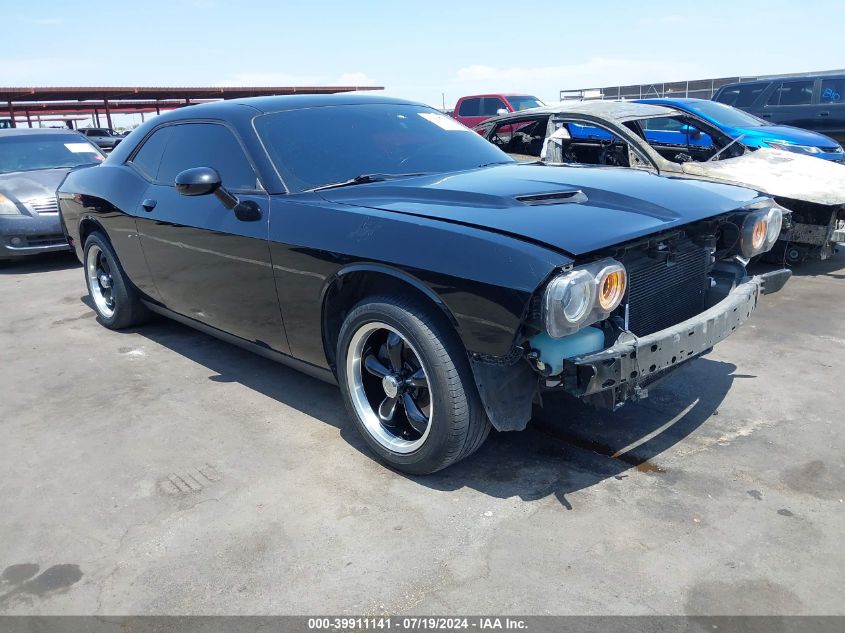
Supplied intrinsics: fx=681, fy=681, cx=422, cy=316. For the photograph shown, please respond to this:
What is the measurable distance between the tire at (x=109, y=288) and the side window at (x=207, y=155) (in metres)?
0.97

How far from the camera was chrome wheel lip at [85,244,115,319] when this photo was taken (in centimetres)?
523

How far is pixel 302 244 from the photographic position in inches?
121

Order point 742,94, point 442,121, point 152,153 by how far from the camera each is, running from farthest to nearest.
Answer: point 742,94 < point 152,153 < point 442,121

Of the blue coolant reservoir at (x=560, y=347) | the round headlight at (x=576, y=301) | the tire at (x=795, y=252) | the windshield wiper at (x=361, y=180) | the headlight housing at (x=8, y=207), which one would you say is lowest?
the tire at (x=795, y=252)

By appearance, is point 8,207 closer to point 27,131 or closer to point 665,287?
point 27,131

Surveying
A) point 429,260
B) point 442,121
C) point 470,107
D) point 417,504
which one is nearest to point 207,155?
point 442,121

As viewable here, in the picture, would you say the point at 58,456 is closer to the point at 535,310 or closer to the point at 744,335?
the point at 535,310

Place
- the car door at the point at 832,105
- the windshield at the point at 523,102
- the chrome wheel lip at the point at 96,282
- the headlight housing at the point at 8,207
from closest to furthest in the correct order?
1. the chrome wheel lip at the point at 96,282
2. the headlight housing at the point at 8,207
3. the car door at the point at 832,105
4. the windshield at the point at 523,102

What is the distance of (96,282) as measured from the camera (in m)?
5.37

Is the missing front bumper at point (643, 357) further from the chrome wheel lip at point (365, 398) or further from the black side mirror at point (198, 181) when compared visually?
the black side mirror at point (198, 181)

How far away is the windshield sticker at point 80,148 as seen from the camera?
8.61m

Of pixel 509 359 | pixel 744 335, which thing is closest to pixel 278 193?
pixel 509 359

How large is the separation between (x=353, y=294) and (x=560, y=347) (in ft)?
3.34

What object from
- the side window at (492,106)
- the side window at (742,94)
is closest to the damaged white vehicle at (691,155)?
the side window at (742,94)
